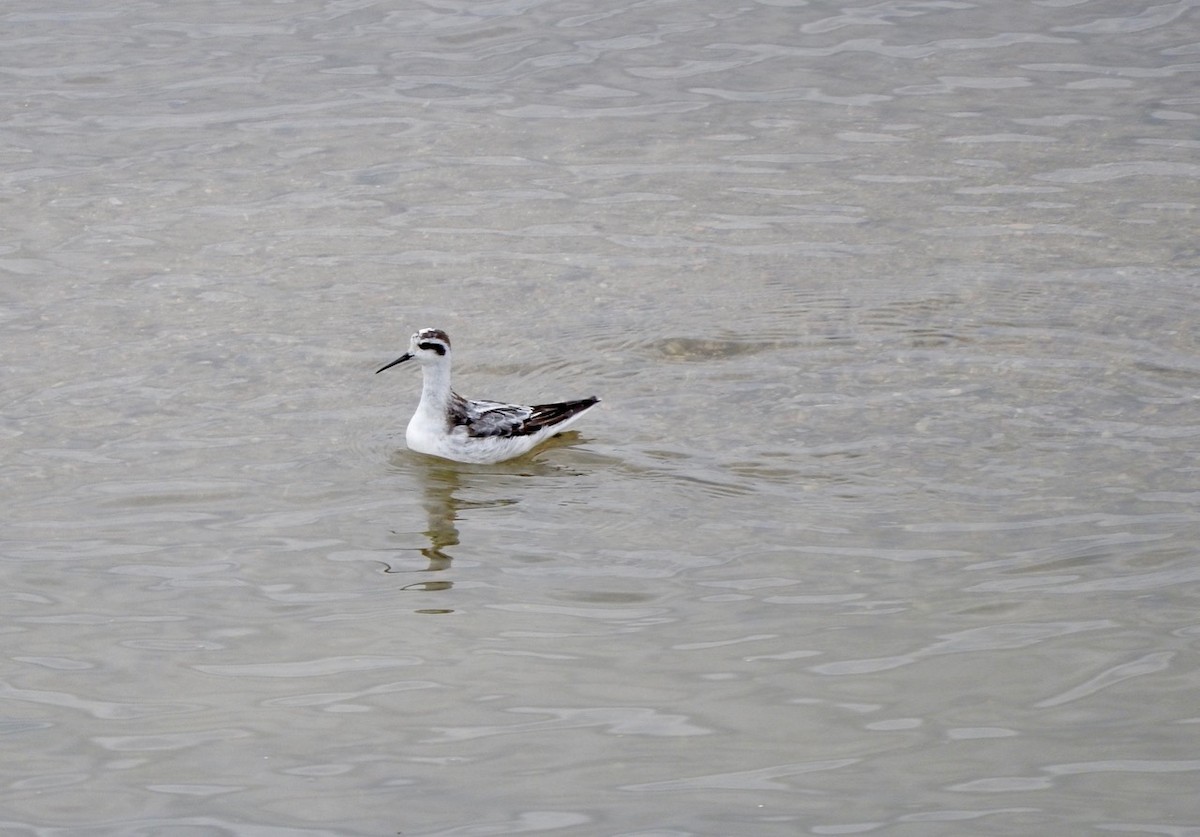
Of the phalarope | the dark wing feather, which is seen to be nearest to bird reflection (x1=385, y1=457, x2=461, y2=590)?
the phalarope

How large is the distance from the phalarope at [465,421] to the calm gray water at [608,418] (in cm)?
25

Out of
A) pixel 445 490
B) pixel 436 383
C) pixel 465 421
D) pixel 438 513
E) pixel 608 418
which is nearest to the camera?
pixel 438 513

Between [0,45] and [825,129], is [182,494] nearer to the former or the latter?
[825,129]

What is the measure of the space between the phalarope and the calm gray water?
0.25 meters

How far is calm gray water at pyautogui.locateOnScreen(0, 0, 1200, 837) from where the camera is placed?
7.86 m

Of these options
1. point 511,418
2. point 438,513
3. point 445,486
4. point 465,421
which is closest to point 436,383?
point 465,421

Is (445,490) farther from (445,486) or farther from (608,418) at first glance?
(608,418)

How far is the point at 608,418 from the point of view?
1243 centimetres

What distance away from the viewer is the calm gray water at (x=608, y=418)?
7.86m

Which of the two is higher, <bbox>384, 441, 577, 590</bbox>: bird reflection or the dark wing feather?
the dark wing feather

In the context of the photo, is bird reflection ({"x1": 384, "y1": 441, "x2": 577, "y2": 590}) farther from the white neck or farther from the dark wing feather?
the white neck

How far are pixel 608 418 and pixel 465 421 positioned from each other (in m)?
1.23

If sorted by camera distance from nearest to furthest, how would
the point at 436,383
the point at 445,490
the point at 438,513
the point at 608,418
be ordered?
the point at 438,513 < the point at 445,490 < the point at 436,383 < the point at 608,418

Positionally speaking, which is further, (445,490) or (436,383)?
(436,383)
